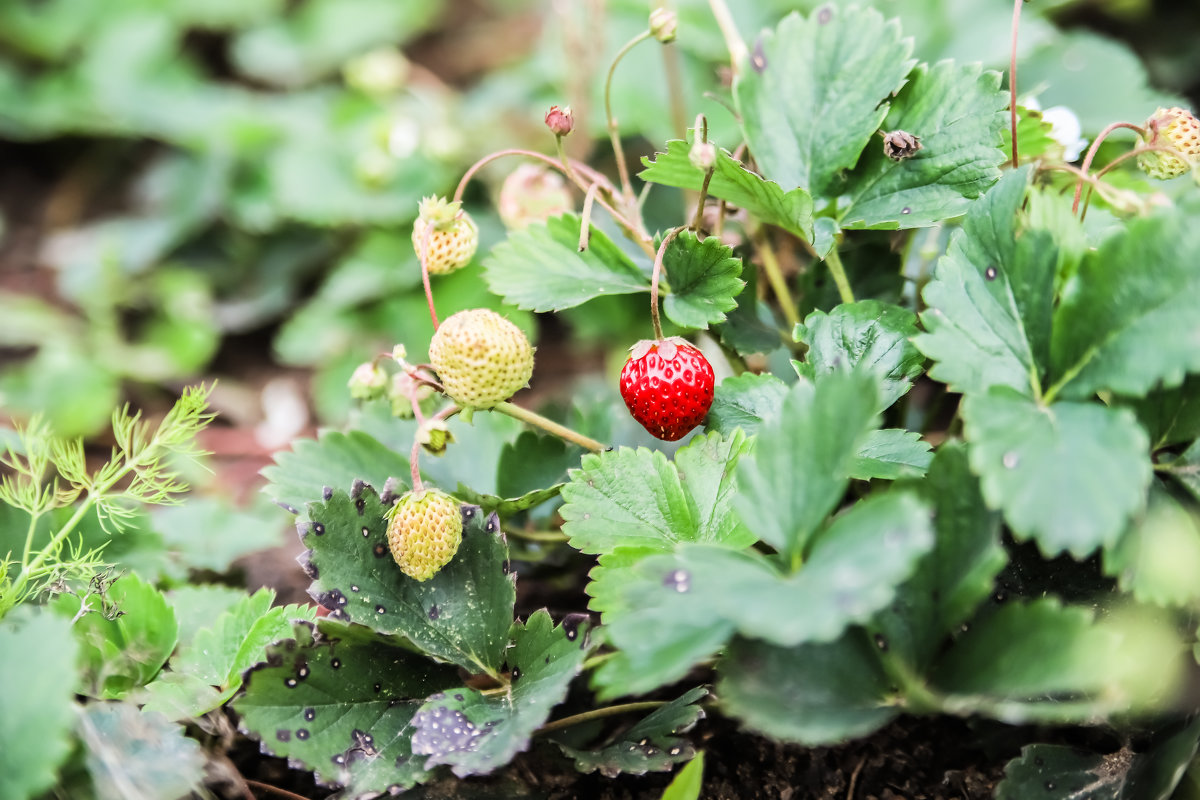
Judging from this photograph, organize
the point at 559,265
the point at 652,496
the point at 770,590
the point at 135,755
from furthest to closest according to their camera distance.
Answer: the point at 559,265 → the point at 652,496 → the point at 135,755 → the point at 770,590

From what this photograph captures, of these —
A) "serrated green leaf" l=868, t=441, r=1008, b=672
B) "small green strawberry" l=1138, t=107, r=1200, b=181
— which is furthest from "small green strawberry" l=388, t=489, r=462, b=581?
"small green strawberry" l=1138, t=107, r=1200, b=181

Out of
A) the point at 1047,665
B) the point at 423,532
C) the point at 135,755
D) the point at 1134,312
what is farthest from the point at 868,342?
the point at 135,755

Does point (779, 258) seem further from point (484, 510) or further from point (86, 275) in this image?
point (86, 275)

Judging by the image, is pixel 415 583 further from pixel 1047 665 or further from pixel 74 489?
pixel 1047 665

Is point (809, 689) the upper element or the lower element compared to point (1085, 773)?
upper

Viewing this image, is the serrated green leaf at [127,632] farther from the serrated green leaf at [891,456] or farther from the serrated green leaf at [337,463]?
the serrated green leaf at [891,456]

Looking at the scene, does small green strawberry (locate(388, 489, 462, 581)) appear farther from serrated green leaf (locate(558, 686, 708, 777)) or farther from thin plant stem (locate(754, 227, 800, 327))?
thin plant stem (locate(754, 227, 800, 327))

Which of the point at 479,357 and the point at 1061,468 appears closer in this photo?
the point at 1061,468

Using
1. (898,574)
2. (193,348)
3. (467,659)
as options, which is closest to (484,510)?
(467,659)

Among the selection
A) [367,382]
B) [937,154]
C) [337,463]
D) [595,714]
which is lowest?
[595,714]
